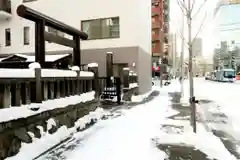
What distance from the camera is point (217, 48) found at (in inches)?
3824

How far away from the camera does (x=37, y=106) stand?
233 inches

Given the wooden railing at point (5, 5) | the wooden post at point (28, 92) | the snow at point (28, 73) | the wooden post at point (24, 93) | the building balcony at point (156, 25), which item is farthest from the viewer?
the building balcony at point (156, 25)

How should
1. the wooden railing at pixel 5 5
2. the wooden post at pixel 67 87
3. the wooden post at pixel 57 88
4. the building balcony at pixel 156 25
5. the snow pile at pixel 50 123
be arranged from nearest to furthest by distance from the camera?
1. the snow pile at pixel 50 123
2. the wooden post at pixel 57 88
3. the wooden post at pixel 67 87
4. the wooden railing at pixel 5 5
5. the building balcony at pixel 156 25

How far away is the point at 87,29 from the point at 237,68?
7252 centimetres

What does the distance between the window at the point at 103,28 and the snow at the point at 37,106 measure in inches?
572

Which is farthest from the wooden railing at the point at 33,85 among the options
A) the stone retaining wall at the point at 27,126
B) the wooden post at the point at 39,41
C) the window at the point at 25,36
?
the window at the point at 25,36

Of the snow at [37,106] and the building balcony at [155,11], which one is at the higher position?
the building balcony at [155,11]

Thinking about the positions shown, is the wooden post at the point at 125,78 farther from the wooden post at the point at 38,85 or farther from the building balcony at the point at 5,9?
the building balcony at the point at 5,9

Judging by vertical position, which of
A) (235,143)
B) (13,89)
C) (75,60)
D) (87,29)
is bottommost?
(235,143)

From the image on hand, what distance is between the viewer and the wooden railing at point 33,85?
202 inches

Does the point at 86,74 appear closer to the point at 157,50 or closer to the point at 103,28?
the point at 103,28

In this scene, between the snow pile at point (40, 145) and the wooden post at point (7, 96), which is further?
the snow pile at point (40, 145)

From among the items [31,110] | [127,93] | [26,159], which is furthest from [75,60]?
[127,93]

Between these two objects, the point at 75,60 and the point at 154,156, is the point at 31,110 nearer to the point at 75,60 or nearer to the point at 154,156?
the point at 154,156
